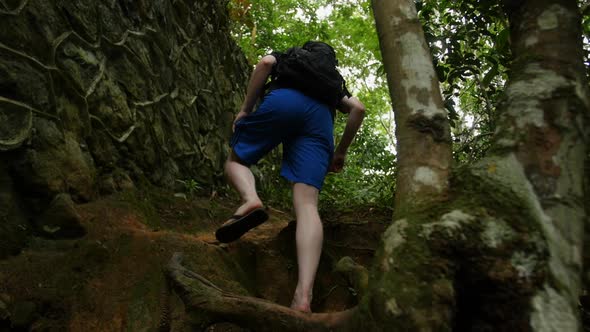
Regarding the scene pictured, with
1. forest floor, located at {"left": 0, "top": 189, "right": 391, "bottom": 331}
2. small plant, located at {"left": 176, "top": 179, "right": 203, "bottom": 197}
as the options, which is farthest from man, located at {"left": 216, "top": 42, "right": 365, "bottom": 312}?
small plant, located at {"left": 176, "top": 179, "right": 203, "bottom": 197}

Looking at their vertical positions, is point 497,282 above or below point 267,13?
below

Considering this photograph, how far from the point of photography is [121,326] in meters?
1.89

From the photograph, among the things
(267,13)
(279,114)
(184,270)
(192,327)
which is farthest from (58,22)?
(267,13)

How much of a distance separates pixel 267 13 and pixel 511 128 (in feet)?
30.6

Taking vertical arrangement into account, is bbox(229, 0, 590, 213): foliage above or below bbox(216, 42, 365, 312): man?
above

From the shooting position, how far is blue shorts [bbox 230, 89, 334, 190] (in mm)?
2500

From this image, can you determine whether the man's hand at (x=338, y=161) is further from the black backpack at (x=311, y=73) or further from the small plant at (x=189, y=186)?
the small plant at (x=189, y=186)

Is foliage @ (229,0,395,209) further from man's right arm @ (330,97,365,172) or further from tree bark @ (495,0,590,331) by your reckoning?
tree bark @ (495,0,590,331)

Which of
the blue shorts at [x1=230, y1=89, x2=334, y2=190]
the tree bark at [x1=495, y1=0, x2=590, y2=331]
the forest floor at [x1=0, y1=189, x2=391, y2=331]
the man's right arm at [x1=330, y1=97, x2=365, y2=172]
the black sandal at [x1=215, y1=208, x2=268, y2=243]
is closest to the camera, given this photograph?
the tree bark at [x1=495, y1=0, x2=590, y2=331]

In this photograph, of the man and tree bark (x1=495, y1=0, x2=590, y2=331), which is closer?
tree bark (x1=495, y1=0, x2=590, y2=331)

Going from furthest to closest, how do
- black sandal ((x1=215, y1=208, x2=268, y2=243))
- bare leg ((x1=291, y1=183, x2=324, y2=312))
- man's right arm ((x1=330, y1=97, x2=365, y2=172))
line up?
man's right arm ((x1=330, y1=97, x2=365, y2=172)), black sandal ((x1=215, y1=208, x2=268, y2=243)), bare leg ((x1=291, y1=183, x2=324, y2=312))

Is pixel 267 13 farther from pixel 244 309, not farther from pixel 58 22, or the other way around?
pixel 244 309

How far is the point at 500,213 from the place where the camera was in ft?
4.28

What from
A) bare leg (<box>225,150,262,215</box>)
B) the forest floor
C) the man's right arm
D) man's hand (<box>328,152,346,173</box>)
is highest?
the man's right arm
